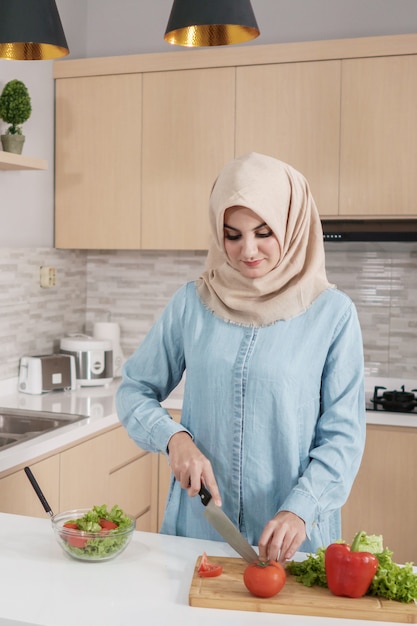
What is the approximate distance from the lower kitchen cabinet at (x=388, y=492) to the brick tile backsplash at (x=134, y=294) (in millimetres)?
564

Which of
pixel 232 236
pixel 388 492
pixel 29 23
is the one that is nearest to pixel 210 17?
pixel 29 23

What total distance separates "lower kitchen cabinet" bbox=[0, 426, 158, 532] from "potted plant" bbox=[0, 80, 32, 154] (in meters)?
1.25

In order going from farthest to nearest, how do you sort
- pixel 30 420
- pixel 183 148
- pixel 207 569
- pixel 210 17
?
pixel 183 148 → pixel 30 420 → pixel 210 17 → pixel 207 569

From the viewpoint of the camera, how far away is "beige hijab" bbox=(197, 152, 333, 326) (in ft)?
4.97

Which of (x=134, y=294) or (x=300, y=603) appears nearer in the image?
(x=300, y=603)

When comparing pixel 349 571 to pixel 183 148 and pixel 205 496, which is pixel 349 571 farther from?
pixel 183 148

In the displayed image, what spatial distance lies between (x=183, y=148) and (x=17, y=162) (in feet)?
2.60

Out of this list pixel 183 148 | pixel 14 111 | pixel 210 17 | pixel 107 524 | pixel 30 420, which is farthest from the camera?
→ pixel 183 148

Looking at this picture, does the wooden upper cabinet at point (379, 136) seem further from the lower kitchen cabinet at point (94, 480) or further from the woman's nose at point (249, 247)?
the woman's nose at point (249, 247)

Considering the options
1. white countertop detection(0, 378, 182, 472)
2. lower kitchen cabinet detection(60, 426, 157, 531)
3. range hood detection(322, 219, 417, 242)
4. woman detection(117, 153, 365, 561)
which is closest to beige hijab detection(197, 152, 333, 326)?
woman detection(117, 153, 365, 561)

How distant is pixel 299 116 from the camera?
3201mm

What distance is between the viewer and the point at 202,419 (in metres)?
1.61

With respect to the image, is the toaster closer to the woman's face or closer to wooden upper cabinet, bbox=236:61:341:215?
wooden upper cabinet, bbox=236:61:341:215

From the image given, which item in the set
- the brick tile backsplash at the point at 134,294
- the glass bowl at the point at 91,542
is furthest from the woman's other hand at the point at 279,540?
the brick tile backsplash at the point at 134,294
